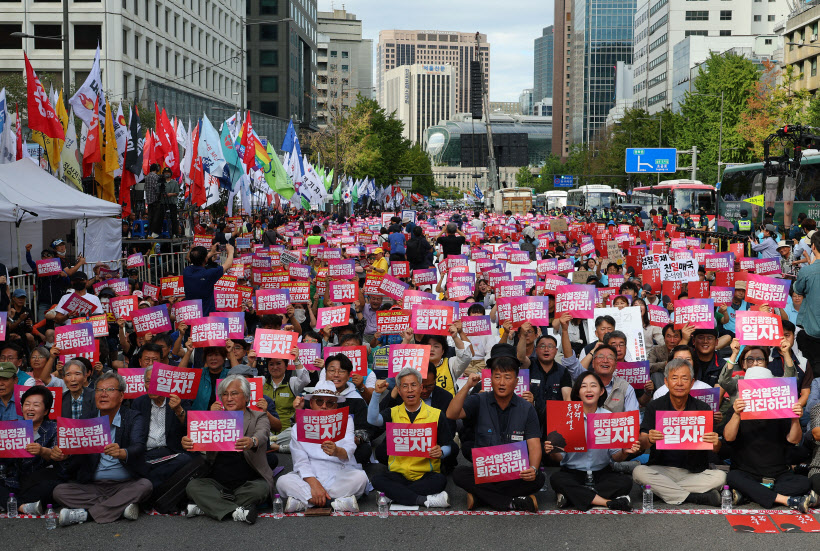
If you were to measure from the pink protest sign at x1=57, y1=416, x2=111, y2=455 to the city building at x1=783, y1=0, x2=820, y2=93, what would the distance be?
6780 centimetres

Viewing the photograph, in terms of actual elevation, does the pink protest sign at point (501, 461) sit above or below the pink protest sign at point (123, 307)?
below

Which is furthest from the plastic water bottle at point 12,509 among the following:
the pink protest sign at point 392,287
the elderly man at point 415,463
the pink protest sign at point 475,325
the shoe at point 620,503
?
the pink protest sign at point 392,287

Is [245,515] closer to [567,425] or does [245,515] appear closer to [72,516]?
[72,516]

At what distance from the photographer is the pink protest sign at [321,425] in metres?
8.20

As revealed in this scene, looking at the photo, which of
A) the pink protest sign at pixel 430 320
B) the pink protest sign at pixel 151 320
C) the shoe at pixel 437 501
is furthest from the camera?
the pink protest sign at pixel 151 320

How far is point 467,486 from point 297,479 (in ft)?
4.78

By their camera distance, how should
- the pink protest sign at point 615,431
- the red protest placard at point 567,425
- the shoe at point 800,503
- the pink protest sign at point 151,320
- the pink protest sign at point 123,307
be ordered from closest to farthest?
1. the shoe at point 800,503
2. the pink protest sign at point 615,431
3. the red protest placard at point 567,425
4. the pink protest sign at point 151,320
5. the pink protest sign at point 123,307

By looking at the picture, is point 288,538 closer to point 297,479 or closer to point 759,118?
point 297,479

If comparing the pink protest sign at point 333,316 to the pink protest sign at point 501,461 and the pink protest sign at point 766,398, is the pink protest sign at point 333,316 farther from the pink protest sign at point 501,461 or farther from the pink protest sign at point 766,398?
the pink protest sign at point 766,398

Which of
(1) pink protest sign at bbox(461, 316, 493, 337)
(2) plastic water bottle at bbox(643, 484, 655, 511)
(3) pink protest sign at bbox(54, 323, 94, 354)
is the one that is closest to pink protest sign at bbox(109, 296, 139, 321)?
(3) pink protest sign at bbox(54, 323, 94, 354)

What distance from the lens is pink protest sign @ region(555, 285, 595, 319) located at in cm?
1186

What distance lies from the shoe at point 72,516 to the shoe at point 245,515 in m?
1.25

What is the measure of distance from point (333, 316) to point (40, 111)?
34.1 ft

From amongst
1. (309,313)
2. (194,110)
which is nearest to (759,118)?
(194,110)
